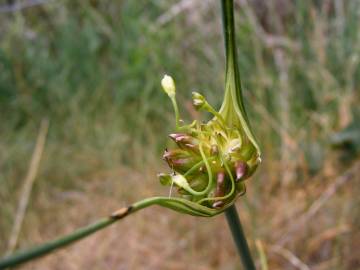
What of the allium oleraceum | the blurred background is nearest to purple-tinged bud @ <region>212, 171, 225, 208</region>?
the allium oleraceum

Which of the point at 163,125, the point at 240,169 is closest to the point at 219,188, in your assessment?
the point at 240,169

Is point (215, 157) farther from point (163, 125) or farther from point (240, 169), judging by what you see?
point (163, 125)

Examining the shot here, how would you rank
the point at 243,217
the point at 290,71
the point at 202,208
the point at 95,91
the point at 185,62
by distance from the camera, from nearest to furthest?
the point at 202,208
the point at 243,217
the point at 290,71
the point at 185,62
the point at 95,91

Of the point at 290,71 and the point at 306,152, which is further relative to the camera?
the point at 290,71

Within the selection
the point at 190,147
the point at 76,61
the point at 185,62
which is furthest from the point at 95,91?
the point at 190,147

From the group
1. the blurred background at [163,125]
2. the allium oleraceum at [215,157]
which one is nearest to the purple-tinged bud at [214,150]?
the allium oleraceum at [215,157]

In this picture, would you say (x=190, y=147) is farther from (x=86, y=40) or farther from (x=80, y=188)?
(x=86, y=40)

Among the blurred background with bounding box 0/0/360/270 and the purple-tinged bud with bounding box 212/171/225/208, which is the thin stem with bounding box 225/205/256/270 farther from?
the blurred background with bounding box 0/0/360/270
